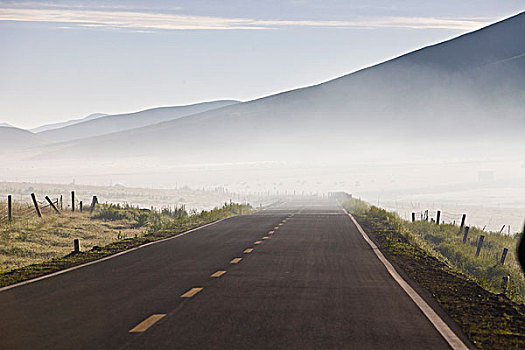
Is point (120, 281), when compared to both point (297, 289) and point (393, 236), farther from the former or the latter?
point (393, 236)

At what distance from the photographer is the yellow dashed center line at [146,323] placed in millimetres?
9648

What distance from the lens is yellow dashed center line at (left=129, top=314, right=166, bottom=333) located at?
9.65 meters

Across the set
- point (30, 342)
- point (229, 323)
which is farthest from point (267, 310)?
point (30, 342)

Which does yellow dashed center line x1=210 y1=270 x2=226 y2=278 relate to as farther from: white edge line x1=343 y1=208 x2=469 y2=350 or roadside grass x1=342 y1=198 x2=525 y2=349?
roadside grass x1=342 y1=198 x2=525 y2=349

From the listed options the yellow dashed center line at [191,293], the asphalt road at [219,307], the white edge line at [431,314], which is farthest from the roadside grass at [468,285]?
the yellow dashed center line at [191,293]

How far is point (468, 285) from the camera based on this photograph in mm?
15578

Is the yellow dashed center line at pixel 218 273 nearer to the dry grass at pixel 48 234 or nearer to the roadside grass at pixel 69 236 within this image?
the roadside grass at pixel 69 236

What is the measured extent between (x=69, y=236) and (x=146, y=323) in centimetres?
2309

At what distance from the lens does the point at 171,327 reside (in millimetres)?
9812

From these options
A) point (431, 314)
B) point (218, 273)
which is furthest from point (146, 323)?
point (218, 273)

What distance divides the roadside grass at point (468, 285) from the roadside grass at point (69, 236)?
7.84 meters

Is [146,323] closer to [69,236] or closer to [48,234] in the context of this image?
[48,234]

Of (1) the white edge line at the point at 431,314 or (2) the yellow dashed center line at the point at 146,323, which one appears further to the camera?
(2) the yellow dashed center line at the point at 146,323

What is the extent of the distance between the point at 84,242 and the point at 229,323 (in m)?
21.9
